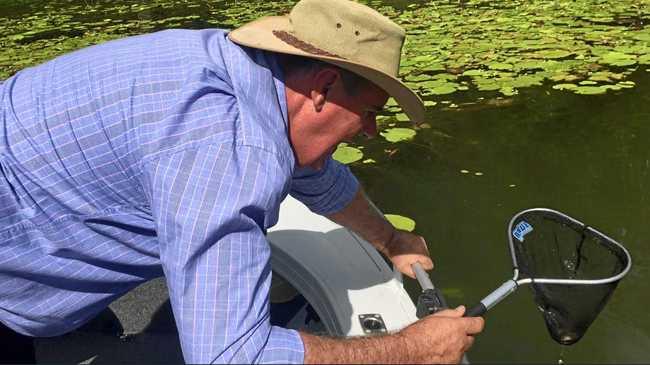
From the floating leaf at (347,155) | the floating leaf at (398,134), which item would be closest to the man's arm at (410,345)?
the floating leaf at (347,155)

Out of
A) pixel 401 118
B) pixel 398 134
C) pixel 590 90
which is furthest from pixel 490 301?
pixel 590 90

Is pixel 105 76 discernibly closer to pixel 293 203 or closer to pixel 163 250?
pixel 163 250

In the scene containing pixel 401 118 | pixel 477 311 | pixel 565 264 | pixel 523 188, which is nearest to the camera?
pixel 477 311

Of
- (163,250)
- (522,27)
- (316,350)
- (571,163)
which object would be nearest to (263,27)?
(163,250)

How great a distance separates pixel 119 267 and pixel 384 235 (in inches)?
27.8

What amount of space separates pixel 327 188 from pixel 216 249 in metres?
0.68

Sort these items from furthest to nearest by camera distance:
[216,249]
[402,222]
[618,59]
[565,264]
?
[618,59]
[402,222]
[565,264]
[216,249]

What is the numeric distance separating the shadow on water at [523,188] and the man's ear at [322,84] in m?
0.97

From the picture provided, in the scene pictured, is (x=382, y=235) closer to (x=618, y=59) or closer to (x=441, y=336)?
(x=441, y=336)

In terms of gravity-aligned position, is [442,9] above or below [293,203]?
below

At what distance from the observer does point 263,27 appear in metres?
1.22

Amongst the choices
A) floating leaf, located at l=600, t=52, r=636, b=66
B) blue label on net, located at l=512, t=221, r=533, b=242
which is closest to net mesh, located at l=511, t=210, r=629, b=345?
blue label on net, located at l=512, t=221, r=533, b=242

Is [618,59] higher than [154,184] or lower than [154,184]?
lower

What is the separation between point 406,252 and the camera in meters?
1.67
